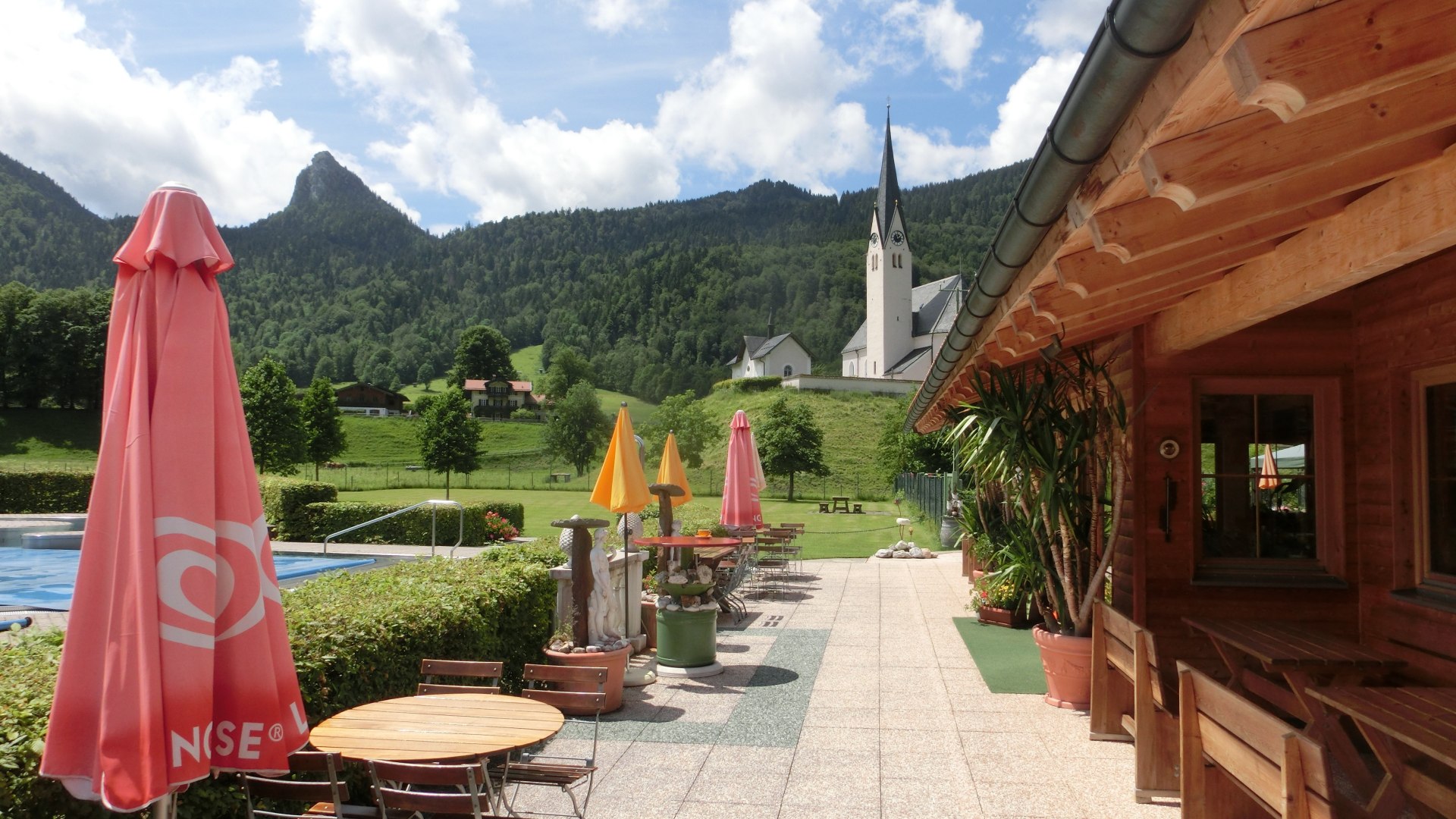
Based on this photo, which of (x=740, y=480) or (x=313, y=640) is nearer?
(x=313, y=640)

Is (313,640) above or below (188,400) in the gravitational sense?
below

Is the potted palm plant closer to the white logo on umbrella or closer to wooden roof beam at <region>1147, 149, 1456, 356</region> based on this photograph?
wooden roof beam at <region>1147, 149, 1456, 356</region>

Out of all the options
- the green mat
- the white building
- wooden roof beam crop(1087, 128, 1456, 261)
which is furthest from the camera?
the white building

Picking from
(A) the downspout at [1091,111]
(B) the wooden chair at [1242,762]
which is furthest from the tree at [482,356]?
(B) the wooden chair at [1242,762]

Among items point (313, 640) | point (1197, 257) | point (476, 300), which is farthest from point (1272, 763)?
point (476, 300)

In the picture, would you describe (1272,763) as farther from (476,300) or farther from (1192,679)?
(476,300)

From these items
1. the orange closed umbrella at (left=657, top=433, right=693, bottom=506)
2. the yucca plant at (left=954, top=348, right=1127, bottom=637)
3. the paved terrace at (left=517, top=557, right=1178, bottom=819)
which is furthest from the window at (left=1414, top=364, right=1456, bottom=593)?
the orange closed umbrella at (left=657, top=433, right=693, bottom=506)

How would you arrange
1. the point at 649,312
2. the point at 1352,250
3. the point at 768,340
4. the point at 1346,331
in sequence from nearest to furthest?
the point at 1352,250 → the point at 1346,331 → the point at 768,340 → the point at 649,312

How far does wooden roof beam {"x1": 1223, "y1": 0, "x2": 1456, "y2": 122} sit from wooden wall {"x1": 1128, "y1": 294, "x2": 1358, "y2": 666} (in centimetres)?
392

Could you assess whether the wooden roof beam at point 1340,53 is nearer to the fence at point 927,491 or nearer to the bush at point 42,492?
the fence at point 927,491

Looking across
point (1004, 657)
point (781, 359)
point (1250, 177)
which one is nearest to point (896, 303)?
point (781, 359)

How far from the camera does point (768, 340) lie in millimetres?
84938

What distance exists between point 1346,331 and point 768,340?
79.7m

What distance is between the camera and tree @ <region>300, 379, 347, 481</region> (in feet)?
151
